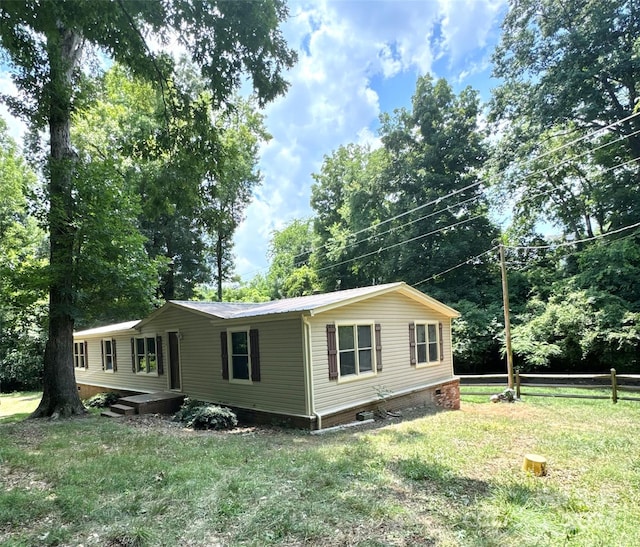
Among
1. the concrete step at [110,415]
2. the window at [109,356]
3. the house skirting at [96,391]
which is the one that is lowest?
the house skirting at [96,391]

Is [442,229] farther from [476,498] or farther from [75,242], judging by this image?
[476,498]

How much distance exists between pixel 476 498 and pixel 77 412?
10.2 m

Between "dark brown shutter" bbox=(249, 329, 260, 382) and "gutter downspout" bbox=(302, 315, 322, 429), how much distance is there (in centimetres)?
157

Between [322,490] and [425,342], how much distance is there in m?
8.81

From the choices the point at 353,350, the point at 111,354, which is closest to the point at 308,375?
the point at 353,350

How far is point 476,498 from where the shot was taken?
3959 millimetres

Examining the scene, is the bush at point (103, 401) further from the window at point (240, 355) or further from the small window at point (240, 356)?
the small window at point (240, 356)

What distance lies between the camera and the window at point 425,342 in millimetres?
11750

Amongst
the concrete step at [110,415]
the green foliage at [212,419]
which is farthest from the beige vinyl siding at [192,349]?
the concrete step at [110,415]

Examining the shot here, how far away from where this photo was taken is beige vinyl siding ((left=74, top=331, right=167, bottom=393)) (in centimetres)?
1335

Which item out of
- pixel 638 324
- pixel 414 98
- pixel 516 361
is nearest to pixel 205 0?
pixel 638 324

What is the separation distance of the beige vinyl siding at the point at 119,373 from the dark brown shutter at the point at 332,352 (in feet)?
21.3

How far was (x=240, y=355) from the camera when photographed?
32.9 ft

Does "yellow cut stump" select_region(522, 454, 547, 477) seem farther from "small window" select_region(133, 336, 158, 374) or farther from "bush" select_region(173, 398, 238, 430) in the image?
"small window" select_region(133, 336, 158, 374)
